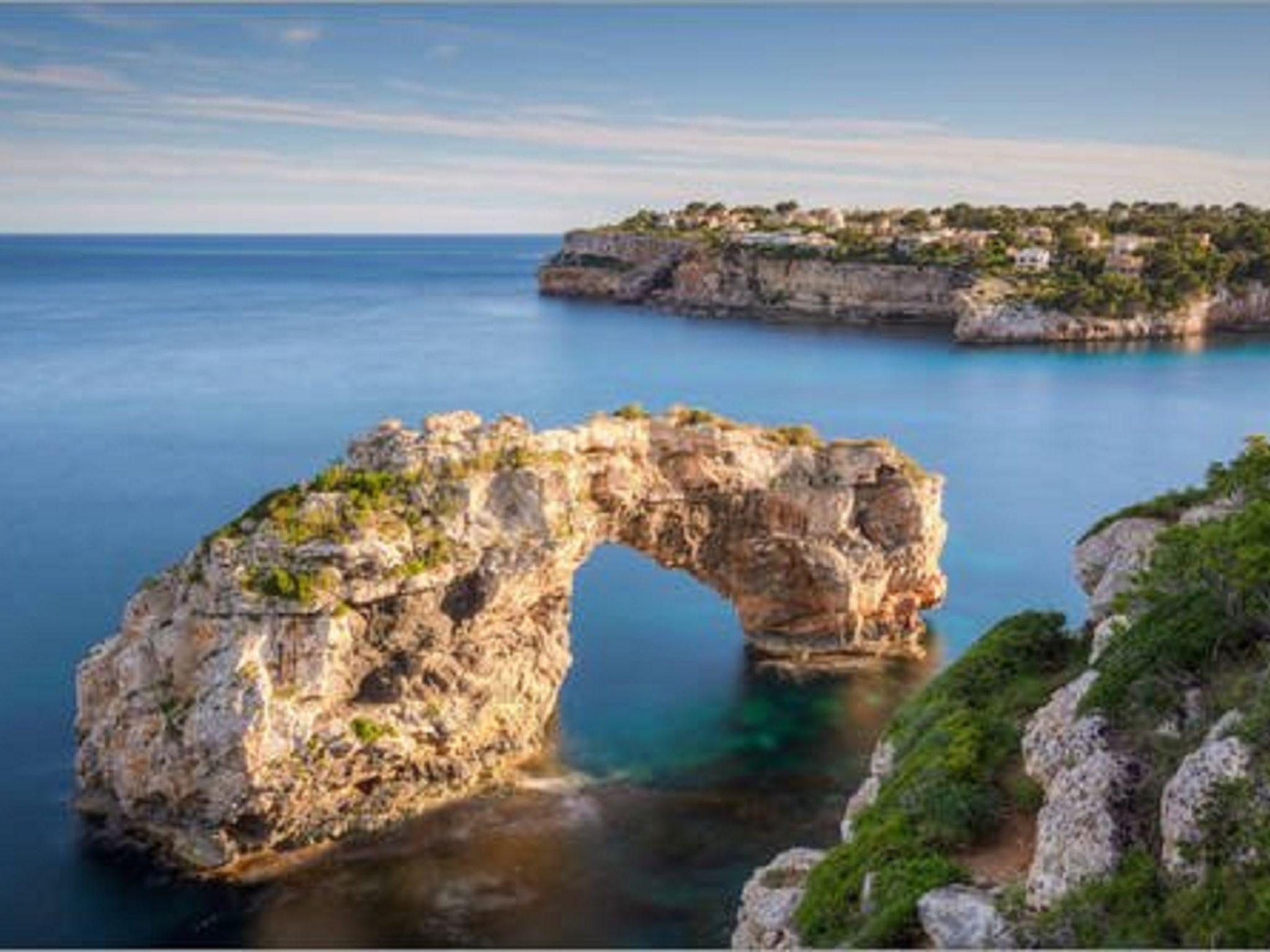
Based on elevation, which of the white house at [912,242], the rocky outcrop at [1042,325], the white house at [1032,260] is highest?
the white house at [912,242]

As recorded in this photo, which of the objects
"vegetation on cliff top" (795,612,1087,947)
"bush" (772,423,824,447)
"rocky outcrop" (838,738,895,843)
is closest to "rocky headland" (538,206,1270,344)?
"bush" (772,423,824,447)

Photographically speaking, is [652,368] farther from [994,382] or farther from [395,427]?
[395,427]

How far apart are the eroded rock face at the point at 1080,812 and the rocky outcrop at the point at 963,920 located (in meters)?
0.46

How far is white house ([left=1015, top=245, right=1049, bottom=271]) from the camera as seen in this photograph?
403 ft

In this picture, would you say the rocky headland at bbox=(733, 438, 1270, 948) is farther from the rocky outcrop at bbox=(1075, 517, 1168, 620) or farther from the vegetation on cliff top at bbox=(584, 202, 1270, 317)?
the vegetation on cliff top at bbox=(584, 202, 1270, 317)

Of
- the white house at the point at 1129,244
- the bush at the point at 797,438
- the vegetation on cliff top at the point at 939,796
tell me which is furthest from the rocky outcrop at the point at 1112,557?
the white house at the point at 1129,244

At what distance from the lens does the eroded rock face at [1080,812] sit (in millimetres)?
13031

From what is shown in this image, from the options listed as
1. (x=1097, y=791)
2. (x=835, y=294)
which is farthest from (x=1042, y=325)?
(x=1097, y=791)

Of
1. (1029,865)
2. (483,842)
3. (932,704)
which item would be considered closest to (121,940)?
(483,842)

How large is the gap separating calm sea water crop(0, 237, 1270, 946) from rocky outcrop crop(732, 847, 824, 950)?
7.39m

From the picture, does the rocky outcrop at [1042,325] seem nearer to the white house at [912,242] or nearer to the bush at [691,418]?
the white house at [912,242]

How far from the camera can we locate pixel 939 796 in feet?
53.8

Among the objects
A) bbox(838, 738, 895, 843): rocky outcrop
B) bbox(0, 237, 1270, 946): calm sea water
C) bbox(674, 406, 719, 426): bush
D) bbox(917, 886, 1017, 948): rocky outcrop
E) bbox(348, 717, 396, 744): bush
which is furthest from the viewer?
bbox(674, 406, 719, 426): bush

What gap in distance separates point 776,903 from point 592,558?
34313 millimetres
